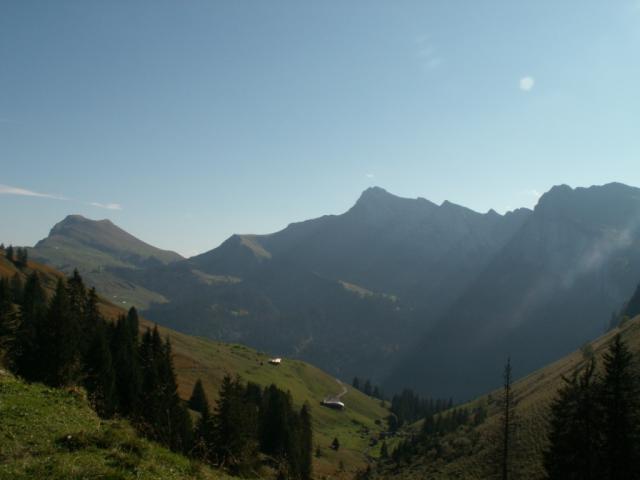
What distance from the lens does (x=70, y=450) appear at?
13.2 metres

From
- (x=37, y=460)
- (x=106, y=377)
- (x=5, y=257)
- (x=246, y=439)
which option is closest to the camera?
(x=37, y=460)

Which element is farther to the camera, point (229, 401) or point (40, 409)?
point (229, 401)

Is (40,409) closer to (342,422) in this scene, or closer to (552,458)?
(552,458)

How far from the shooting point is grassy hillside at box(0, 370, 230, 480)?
11.2 m

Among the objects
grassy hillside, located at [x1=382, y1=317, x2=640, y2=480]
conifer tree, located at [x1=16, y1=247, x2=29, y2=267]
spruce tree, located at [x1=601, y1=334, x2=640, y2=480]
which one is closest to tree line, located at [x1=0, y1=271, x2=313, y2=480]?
spruce tree, located at [x1=601, y1=334, x2=640, y2=480]

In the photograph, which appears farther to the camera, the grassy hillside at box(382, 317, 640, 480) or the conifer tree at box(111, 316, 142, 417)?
the grassy hillside at box(382, 317, 640, 480)

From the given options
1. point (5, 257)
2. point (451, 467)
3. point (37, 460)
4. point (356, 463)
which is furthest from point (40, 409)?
point (5, 257)

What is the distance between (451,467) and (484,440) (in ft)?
40.8

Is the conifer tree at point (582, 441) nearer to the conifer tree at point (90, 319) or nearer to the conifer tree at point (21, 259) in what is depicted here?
the conifer tree at point (90, 319)

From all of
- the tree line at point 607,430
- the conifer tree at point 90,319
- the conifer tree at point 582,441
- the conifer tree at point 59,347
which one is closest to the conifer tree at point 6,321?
the conifer tree at point 90,319

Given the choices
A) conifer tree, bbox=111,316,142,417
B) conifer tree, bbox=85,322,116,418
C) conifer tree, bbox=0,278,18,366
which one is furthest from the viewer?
conifer tree, bbox=0,278,18,366

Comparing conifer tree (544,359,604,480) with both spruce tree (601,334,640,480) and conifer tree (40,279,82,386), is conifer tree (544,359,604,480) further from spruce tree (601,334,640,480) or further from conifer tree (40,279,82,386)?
conifer tree (40,279,82,386)

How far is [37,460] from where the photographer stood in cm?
1176

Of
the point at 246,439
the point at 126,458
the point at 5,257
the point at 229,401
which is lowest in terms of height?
the point at 246,439
